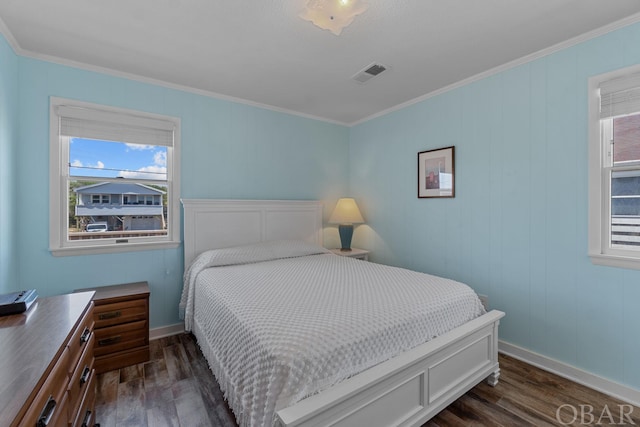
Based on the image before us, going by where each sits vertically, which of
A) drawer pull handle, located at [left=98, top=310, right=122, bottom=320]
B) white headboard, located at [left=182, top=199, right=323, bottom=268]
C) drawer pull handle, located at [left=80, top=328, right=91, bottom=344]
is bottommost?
drawer pull handle, located at [left=98, top=310, right=122, bottom=320]

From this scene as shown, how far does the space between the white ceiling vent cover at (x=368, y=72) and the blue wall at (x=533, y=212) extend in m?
0.83

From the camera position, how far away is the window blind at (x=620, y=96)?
1.90 meters

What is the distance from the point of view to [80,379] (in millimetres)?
1335

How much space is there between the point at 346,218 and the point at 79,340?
2.89 metres

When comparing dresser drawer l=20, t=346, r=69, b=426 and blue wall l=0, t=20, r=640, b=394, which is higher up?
blue wall l=0, t=20, r=640, b=394

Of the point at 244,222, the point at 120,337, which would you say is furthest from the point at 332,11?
the point at 120,337

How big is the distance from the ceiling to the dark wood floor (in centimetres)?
249

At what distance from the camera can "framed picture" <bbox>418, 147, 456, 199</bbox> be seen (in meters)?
2.95

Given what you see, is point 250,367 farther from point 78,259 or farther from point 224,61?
point 224,61

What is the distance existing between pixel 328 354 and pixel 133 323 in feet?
6.20

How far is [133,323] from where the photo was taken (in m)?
2.34

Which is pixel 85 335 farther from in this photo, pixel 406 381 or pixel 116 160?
pixel 116 160

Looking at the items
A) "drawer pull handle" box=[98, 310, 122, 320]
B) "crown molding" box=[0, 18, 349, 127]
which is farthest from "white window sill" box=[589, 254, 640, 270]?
"drawer pull handle" box=[98, 310, 122, 320]

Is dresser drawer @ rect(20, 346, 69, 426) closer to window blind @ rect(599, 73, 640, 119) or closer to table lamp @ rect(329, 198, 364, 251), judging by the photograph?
table lamp @ rect(329, 198, 364, 251)
